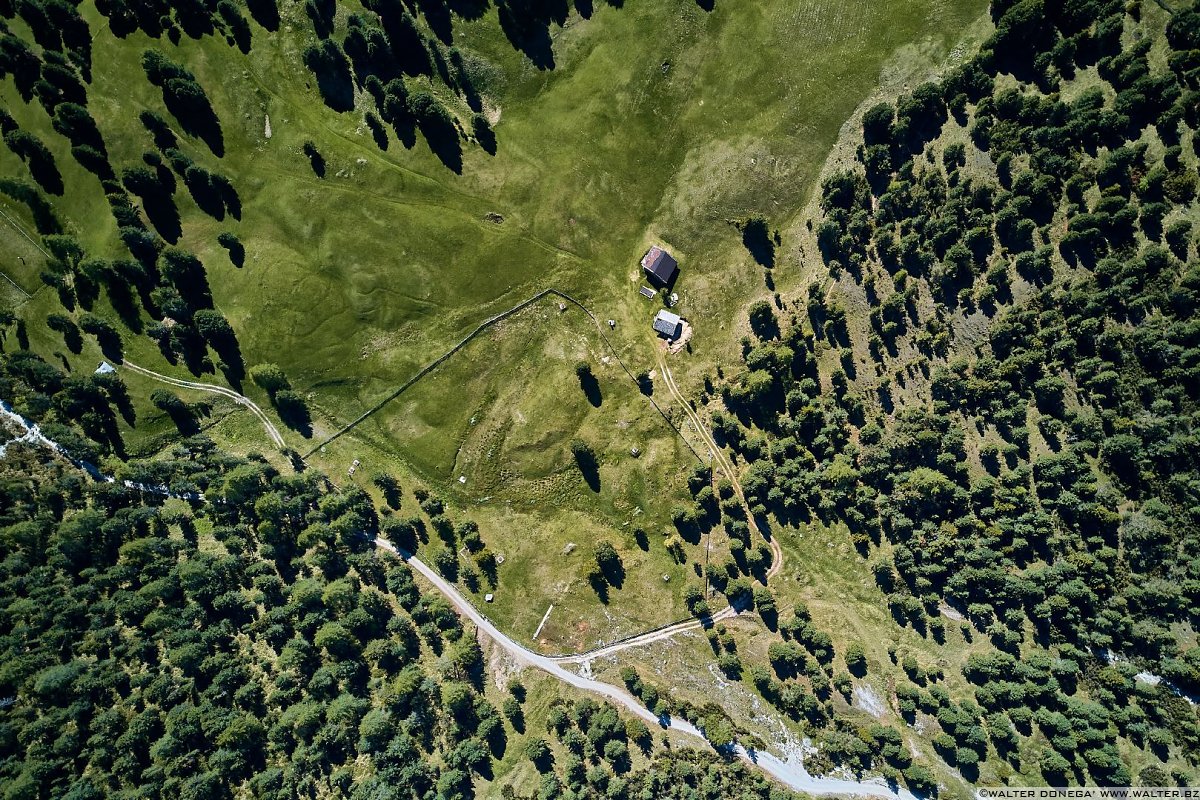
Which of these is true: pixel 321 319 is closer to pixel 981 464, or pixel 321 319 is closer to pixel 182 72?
pixel 182 72

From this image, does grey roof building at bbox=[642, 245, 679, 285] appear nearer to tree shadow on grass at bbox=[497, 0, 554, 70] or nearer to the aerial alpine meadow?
the aerial alpine meadow

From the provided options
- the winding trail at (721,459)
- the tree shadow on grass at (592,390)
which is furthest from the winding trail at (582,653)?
the tree shadow on grass at (592,390)

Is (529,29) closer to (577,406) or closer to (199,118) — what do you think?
(199,118)

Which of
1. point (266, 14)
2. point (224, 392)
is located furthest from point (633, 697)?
point (266, 14)

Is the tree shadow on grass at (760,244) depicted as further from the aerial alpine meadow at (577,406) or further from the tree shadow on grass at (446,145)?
the tree shadow on grass at (446,145)

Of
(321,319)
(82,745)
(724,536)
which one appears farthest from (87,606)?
(724,536)

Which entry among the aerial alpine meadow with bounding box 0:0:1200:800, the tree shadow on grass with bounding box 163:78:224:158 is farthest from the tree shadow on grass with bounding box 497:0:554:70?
the tree shadow on grass with bounding box 163:78:224:158
